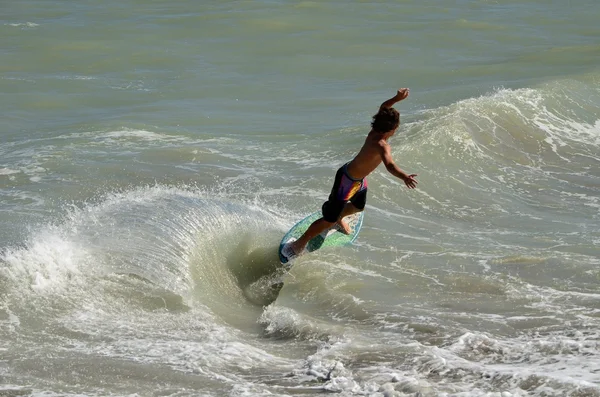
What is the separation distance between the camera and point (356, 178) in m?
8.43

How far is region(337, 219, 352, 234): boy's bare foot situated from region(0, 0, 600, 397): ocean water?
400 mm

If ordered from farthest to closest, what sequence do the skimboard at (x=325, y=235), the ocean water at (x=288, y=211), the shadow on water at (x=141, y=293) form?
the skimboard at (x=325, y=235)
the shadow on water at (x=141, y=293)
the ocean water at (x=288, y=211)

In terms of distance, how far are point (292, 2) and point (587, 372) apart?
19.9 meters

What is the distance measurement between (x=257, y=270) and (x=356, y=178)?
1443mm

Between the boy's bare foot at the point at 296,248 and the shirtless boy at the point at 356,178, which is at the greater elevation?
the shirtless boy at the point at 356,178

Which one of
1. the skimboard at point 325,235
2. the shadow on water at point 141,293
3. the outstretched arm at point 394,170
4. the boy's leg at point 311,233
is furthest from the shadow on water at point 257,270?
the outstretched arm at point 394,170

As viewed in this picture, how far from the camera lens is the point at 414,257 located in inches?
372

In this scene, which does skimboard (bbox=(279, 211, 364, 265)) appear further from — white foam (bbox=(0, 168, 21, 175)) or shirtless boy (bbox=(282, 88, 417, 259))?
white foam (bbox=(0, 168, 21, 175))

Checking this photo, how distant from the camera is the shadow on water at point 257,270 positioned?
8.67 meters

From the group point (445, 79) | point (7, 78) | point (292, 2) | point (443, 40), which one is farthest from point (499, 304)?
point (292, 2)

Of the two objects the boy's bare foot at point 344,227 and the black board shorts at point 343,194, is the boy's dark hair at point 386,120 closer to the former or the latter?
the black board shorts at point 343,194

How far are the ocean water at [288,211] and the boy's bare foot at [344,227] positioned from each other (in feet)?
1.31

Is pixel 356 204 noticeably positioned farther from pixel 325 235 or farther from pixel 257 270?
pixel 257 270

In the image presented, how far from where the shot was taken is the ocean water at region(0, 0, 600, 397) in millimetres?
6754
